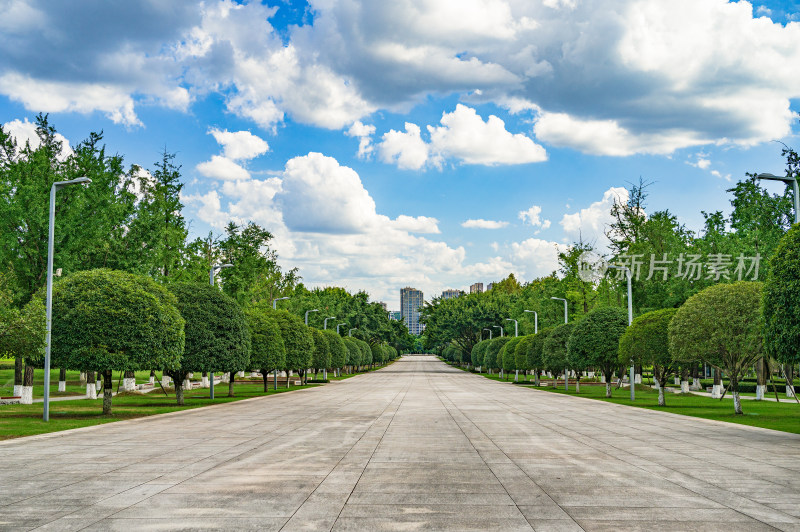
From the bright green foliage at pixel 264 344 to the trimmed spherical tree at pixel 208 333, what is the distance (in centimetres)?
653

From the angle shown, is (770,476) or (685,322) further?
(685,322)

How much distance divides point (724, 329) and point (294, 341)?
34.1m

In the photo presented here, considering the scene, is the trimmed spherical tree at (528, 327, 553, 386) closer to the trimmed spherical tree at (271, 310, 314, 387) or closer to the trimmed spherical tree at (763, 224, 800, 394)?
the trimmed spherical tree at (271, 310, 314, 387)

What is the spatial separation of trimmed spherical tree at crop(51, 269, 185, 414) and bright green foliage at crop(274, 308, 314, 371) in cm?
2412

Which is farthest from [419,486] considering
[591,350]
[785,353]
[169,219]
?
[169,219]

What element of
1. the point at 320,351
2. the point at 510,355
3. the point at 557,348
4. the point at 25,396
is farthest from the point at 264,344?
the point at 510,355

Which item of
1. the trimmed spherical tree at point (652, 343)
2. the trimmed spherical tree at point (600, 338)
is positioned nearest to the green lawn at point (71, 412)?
the trimmed spherical tree at point (600, 338)

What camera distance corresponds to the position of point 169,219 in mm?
54562

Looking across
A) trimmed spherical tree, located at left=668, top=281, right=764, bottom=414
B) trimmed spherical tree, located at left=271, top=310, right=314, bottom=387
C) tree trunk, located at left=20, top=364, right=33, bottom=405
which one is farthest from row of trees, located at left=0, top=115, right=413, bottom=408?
trimmed spherical tree, located at left=668, top=281, right=764, bottom=414

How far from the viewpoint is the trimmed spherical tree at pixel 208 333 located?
1410 inches

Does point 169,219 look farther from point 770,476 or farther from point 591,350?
point 770,476

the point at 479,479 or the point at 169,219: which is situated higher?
the point at 169,219

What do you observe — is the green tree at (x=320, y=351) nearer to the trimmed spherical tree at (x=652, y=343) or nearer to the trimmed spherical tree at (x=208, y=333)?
the trimmed spherical tree at (x=208, y=333)

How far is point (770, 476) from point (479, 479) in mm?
5848
